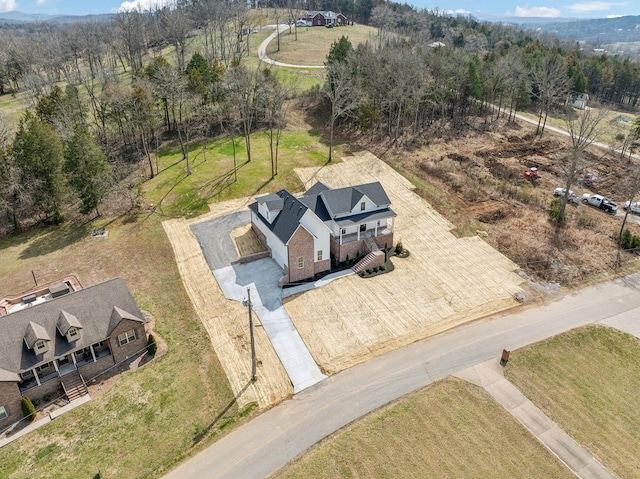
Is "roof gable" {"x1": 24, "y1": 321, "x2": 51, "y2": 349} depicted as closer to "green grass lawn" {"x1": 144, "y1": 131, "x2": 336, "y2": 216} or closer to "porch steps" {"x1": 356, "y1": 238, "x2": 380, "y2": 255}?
"green grass lawn" {"x1": 144, "y1": 131, "x2": 336, "y2": 216}

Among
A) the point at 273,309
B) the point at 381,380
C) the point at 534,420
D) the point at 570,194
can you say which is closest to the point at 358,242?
the point at 273,309

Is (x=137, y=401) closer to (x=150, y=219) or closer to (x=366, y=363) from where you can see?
(x=366, y=363)

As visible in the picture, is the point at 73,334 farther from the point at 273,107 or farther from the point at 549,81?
the point at 549,81

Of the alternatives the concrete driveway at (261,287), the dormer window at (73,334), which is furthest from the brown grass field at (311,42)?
the dormer window at (73,334)

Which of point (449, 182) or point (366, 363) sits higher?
point (449, 182)

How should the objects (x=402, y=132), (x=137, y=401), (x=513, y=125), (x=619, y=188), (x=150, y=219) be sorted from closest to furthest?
1. (x=137, y=401)
2. (x=150, y=219)
3. (x=619, y=188)
4. (x=402, y=132)
5. (x=513, y=125)

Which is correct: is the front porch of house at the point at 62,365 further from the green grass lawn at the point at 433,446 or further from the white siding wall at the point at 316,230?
the white siding wall at the point at 316,230

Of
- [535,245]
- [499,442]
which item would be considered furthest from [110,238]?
[535,245]
